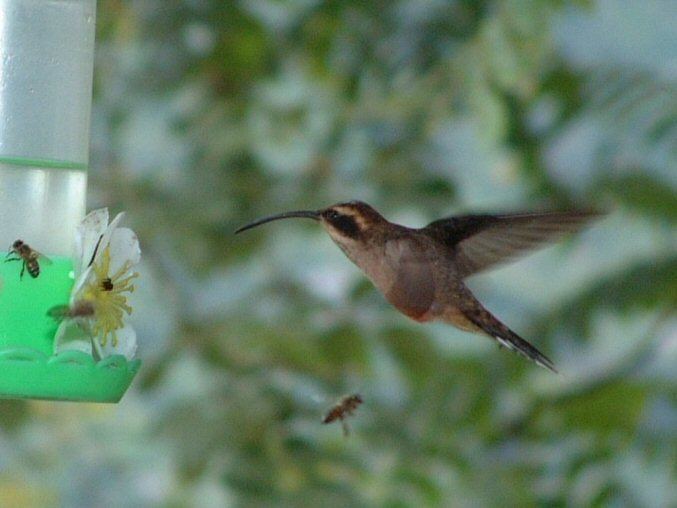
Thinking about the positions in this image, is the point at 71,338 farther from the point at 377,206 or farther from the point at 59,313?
the point at 377,206

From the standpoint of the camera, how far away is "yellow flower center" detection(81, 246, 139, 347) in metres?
2.20

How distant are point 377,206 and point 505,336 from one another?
90.5 inches

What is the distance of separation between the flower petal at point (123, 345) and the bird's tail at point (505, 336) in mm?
730

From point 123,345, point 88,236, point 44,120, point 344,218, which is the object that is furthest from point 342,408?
point 44,120

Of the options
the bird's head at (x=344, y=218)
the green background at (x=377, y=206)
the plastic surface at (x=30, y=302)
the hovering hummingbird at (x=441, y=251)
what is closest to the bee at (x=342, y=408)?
the hovering hummingbird at (x=441, y=251)

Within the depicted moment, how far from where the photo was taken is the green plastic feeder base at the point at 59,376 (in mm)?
2070

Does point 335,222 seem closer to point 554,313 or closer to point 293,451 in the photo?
point 293,451

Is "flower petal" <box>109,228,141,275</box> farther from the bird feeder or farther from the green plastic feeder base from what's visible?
the green plastic feeder base

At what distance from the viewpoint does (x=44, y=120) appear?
254cm

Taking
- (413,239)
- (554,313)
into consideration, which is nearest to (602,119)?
(554,313)

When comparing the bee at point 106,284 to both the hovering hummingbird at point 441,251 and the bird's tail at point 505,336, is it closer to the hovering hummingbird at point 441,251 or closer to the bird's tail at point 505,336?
the hovering hummingbird at point 441,251

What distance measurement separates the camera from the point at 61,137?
101 inches

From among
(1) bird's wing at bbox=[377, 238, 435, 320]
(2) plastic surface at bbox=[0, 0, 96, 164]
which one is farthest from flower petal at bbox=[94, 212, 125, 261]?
(1) bird's wing at bbox=[377, 238, 435, 320]

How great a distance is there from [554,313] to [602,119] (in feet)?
2.57
